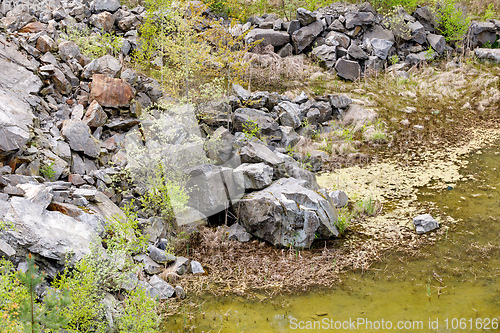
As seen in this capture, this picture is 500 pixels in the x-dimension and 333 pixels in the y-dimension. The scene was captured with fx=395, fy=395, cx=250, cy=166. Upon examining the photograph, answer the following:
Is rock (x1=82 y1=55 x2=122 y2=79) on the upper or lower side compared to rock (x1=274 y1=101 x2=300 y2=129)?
upper

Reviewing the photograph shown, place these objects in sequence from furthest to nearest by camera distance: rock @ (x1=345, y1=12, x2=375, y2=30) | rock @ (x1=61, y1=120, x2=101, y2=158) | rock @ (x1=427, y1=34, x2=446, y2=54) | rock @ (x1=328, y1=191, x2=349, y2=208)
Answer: rock @ (x1=427, y1=34, x2=446, y2=54), rock @ (x1=345, y1=12, x2=375, y2=30), rock @ (x1=328, y1=191, x2=349, y2=208), rock @ (x1=61, y1=120, x2=101, y2=158)

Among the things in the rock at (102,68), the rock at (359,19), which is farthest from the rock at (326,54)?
the rock at (102,68)

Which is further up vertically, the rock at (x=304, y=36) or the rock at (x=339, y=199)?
the rock at (x=304, y=36)

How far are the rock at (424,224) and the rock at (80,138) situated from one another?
20.1 feet

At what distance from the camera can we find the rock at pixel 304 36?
15.6 meters

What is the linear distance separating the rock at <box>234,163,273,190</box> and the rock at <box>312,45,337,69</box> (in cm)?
906

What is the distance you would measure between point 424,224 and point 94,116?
265 inches

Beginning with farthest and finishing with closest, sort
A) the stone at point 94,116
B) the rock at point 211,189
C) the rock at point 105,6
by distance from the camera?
the rock at point 105,6, the stone at point 94,116, the rock at point 211,189

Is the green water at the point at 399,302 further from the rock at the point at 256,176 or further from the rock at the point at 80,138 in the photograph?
the rock at the point at 80,138

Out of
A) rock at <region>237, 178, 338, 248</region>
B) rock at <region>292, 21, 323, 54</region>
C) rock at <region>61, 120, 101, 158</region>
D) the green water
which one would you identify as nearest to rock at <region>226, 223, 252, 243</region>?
rock at <region>237, 178, 338, 248</region>

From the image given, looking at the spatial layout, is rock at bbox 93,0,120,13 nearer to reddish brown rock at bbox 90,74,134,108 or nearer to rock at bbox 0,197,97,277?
reddish brown rock at bbox 90,74,134,108

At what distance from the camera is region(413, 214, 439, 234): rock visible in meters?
7.34

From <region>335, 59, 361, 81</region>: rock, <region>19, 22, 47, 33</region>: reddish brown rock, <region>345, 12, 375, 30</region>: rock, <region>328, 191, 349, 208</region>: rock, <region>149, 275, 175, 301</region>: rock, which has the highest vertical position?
<region>19, 22, 47, 33</region>: reddish brown rock

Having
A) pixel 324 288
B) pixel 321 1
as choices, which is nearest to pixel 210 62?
pixel 324 288
